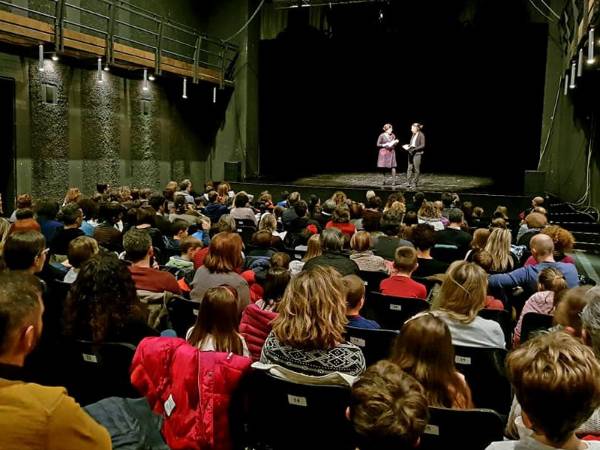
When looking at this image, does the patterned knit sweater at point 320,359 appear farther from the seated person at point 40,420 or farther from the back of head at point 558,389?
the seated person at point 40,420

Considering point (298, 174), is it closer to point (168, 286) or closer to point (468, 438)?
point (168, 286)

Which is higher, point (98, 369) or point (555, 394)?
point (555, 394)

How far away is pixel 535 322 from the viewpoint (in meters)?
3.41

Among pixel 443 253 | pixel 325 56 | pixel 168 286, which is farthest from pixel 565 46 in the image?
pixel 168 286

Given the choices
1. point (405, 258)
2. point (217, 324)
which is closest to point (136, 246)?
point (217, 324)

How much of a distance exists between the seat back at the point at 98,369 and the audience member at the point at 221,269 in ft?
4.01

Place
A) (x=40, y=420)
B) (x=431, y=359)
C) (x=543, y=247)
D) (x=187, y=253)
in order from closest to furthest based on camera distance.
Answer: (x=40, y=420) → (x=431, y=359) → (x=543, y=247) → (x=187, y=253)

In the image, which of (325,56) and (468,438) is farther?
(325,56)

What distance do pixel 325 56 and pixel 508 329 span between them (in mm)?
12857

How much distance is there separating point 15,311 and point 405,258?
9.96 ft

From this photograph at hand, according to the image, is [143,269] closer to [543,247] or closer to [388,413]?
[388,413]

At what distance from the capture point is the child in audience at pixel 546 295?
3.57 m

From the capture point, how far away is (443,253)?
19.7 ft

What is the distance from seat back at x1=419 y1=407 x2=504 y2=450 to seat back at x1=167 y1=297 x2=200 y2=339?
1.90 meters
